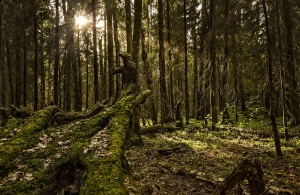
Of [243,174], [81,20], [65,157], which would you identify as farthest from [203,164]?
[81,20]

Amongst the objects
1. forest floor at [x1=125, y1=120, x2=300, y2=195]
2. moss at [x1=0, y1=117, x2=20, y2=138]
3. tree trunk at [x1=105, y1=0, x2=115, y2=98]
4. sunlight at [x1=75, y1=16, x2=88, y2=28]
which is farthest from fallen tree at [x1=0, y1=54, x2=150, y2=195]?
sunlight at [x1=75, y1=16, x2=88, y2=28]

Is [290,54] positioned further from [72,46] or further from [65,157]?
[65,157]

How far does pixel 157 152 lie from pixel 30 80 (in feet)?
65.0

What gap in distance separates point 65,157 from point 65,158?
27 mm

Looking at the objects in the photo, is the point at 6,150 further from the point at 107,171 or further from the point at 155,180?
the point at 155,180

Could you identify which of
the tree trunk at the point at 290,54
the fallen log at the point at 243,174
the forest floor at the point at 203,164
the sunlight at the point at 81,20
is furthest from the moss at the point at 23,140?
the sunlight at the point at 81,20

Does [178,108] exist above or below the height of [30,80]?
below

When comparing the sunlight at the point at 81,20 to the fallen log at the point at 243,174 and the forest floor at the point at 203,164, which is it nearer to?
the forest floor at the point at 203,164

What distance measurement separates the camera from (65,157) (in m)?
4.24

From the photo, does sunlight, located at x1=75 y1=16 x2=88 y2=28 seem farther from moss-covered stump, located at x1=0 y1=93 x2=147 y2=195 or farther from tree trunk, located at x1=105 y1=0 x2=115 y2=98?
moss-covered stump, located at x1=0 y1=93 x2=147 y2=195

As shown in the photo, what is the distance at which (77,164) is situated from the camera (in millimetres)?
4152

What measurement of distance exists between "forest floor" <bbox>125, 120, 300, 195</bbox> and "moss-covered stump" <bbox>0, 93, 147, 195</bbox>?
45cm

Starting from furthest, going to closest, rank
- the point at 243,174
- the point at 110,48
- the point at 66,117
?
the point at 110,48 < the point at 66,117 < the point at 243,174

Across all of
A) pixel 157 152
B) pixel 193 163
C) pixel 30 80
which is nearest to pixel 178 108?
pixel 157 152
